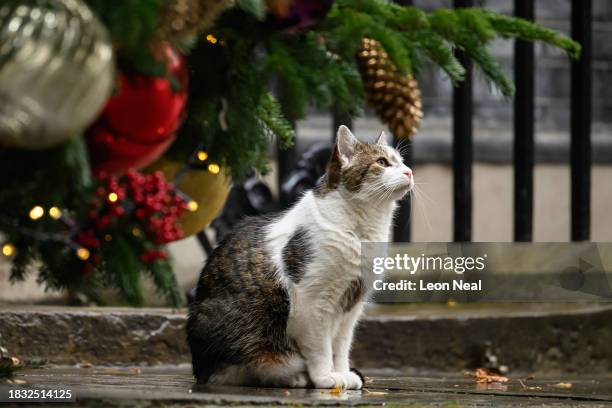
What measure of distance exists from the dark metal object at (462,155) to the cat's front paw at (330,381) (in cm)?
124

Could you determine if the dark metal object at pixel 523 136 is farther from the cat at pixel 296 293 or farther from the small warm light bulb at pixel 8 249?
the small warm light bulb at pixel 8 249

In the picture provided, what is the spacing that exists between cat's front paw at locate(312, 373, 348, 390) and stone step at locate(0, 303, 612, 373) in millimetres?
799

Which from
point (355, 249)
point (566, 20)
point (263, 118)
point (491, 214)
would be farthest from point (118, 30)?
point (566, 20)

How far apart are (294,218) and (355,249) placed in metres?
0.17

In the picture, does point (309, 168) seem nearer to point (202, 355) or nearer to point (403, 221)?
point (403, 221)

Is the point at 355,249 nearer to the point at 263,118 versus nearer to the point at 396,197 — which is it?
the point at 396,197

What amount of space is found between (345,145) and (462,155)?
105 cm

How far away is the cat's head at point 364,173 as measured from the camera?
2.67 meters

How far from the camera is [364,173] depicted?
269 centimetres

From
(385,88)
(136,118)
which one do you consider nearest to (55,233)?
(136,118)

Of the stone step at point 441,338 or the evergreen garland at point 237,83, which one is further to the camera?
the stone step at point 441,338

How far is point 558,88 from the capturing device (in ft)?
21.4

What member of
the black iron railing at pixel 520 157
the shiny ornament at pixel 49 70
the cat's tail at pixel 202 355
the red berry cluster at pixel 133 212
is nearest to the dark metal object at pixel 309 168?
the black iron railing at pixel 520 157

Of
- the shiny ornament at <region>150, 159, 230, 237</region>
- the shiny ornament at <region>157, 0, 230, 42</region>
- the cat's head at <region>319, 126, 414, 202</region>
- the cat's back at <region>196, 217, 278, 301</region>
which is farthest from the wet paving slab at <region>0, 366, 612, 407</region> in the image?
the shiny ornament at <region>157, 0, 230, 42</region>
